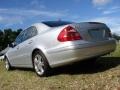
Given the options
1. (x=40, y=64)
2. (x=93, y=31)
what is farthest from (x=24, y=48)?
(x=93, y=31)

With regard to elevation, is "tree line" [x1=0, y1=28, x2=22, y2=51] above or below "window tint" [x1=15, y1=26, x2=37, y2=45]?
below

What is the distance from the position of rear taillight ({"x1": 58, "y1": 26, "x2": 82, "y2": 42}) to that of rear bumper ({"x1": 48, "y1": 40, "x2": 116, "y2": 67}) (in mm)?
232

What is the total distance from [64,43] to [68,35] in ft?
0.74

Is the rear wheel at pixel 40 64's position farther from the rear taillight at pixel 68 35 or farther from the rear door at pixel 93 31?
the rear door at pixel 93 31

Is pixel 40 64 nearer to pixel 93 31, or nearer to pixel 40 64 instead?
pixel 40 64

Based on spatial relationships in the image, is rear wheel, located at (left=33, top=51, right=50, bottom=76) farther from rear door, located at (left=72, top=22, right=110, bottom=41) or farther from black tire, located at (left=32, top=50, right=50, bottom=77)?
rear door, located at (left=72, top=22, right=110, bottom=41)

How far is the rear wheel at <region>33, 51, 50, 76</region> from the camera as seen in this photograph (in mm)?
8945

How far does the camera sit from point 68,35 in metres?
8.41

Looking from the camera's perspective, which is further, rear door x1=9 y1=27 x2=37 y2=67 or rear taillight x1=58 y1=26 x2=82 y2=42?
rear door x1=9 y1=27 x2=37 y2=67

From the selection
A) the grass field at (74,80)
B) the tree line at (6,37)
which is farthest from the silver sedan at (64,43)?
the tree line at (6,37)

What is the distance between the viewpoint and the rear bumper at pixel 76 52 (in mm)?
8234

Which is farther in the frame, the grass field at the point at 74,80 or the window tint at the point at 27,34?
the window tint at the point at 27,34

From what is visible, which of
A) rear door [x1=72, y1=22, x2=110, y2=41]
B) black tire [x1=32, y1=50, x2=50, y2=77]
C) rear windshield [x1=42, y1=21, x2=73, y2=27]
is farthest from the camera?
rear windshield [x1=42, y1=21, x2=73, y2=27]

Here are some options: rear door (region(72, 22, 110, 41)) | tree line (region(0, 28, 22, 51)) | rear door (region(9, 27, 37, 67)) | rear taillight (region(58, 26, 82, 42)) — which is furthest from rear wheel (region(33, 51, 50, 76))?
tree line (region(0, 28, 22, 51))
